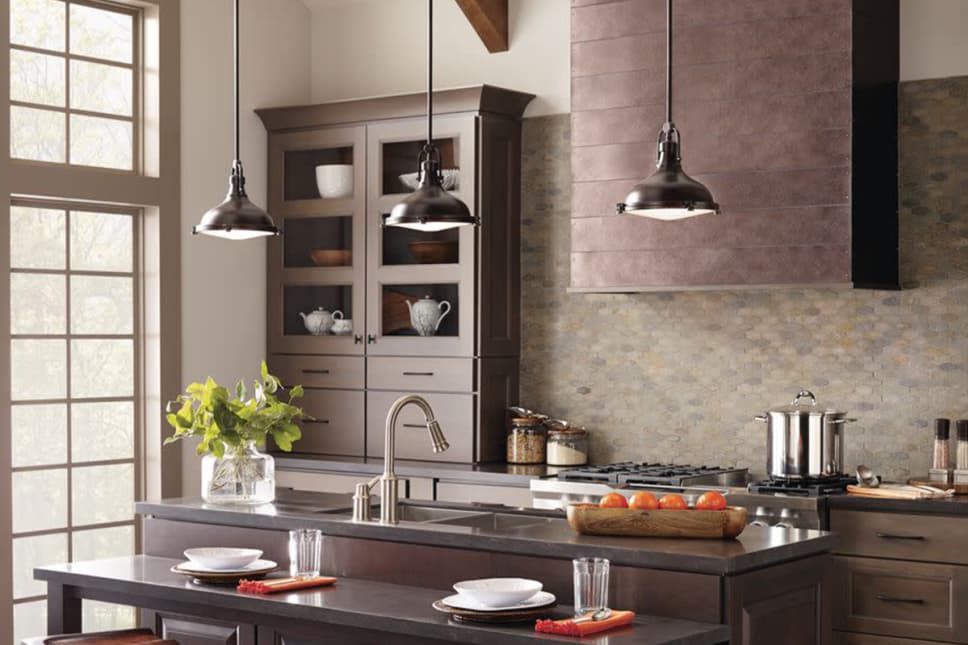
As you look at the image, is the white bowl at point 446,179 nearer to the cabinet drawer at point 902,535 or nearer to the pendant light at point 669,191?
the cabinet drawer at point 902,535

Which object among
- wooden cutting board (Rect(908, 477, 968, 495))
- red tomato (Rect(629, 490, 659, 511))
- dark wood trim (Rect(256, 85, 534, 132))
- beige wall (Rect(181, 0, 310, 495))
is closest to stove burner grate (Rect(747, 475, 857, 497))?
wooden cutting board (Rect(908, 477, 968, 495))

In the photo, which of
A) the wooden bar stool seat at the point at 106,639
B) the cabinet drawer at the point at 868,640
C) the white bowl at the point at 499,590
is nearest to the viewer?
the white bowl at the point at 499,590

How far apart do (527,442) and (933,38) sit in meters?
2.40

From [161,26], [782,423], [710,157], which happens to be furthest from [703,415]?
[161,26]

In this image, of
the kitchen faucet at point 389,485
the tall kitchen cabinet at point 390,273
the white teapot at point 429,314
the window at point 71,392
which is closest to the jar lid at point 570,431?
the tall kitchen cabinet at point 390,273

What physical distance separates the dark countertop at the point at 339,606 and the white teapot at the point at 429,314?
2.30m

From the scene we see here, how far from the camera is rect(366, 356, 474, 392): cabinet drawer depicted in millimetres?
6348

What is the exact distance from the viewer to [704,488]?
5.37 metres

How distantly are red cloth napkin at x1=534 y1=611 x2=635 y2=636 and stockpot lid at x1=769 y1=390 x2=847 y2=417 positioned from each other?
227cm

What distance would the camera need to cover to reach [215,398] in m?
4.32

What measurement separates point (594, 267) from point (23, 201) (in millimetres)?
2447

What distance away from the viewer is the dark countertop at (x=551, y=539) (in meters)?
3.34

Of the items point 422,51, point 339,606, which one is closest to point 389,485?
point 339,606

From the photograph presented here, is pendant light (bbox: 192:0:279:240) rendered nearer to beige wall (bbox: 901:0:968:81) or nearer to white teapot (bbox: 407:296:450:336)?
white teapot (bbox: 407:296:450:336)
